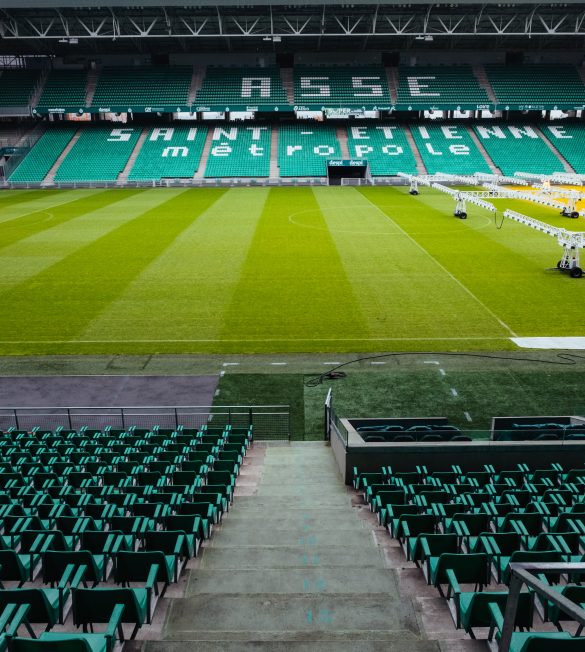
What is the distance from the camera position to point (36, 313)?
22453 mm

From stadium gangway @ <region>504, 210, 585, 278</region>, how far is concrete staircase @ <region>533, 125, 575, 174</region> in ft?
139

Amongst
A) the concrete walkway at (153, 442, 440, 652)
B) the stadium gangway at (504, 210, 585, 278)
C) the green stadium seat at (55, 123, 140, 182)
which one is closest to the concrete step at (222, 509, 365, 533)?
the concrete walkway at (153, 442, 440, 652)

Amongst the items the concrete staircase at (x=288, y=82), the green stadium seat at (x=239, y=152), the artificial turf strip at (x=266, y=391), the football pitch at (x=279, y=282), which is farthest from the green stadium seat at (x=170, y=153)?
the artificial turf strip at (x=266, y=391)

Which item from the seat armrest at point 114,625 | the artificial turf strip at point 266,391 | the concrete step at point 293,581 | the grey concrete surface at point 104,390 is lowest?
the artificial turf strip at point 266,391

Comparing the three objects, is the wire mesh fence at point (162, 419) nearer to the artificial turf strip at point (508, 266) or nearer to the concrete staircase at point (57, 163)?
the artificial turf strip at point (508, 266)

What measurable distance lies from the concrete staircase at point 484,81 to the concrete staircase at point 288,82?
78.4 feet

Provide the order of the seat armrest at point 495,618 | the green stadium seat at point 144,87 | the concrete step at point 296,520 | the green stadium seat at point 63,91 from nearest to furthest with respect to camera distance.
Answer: the seat armrest at point 495,618, the concrete step at point 296,520, the green stadium seat at point 63,91, the green stadium seat at point 144,87

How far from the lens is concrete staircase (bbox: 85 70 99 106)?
7431 centimetres

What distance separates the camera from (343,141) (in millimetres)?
72562

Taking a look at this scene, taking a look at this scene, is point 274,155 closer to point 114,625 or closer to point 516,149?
point 516,149

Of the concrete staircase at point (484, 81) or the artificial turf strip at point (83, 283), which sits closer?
the artificial turf strip at point (83, 283)

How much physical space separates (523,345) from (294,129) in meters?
63.1

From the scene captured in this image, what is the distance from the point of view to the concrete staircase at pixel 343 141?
6956 centimetres

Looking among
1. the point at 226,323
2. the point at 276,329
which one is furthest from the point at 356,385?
the point at 226,323
